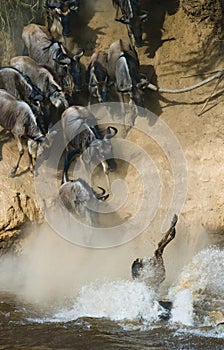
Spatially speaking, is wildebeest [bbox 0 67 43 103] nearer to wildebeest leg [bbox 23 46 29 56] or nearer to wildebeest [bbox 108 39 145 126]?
wildebeest leg [bbox 23 46 29 56]

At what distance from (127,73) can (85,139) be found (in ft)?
4.54

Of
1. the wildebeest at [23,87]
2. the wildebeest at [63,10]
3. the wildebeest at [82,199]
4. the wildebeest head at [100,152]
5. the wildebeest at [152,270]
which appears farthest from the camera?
the wildebeest at [63,10]

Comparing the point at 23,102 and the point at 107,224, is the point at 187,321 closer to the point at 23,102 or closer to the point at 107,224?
the point at 107,224

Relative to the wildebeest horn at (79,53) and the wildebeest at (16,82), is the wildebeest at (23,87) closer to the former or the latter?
the wildebeest at (16,82)

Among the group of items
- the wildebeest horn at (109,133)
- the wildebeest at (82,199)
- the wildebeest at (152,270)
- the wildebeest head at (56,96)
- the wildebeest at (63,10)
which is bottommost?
the wildebeest at (152,270)

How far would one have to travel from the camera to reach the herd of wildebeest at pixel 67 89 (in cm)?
988

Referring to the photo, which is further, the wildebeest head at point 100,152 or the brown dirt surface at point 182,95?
the wildebeest head at point 100,152

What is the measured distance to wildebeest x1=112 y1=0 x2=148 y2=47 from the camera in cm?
1081

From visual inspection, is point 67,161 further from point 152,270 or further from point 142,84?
point 152,270

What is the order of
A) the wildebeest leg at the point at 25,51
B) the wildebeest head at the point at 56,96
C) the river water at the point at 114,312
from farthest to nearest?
the wildebeest leg at the point at 25,51 → the wildebeest head at the point at 56,96 → the river water at the point at 114,312

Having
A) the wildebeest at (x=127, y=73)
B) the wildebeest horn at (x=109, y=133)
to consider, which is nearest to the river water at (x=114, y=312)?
the wildebeest horn at (x=109, y=133)

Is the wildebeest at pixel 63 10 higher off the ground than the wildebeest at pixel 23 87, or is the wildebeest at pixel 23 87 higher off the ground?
the wildebeest at pixel 63 10

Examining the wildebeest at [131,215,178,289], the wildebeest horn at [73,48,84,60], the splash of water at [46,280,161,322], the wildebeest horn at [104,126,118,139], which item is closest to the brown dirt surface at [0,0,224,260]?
the wildebeest horn at [104,126,118,139]

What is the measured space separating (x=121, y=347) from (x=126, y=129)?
15.9 ft
